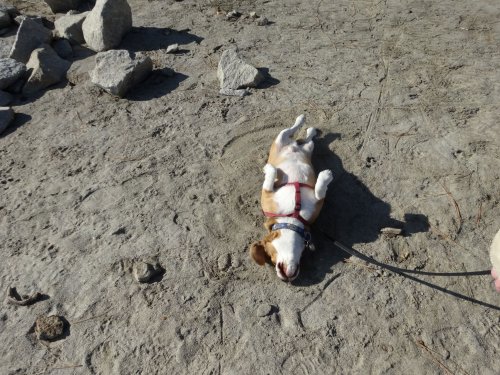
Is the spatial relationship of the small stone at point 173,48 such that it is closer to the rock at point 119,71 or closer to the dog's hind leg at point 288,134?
the rock at point 119,71

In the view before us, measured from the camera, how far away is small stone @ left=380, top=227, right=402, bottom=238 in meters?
4.27

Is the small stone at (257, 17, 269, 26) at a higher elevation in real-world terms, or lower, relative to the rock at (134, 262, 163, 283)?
higher

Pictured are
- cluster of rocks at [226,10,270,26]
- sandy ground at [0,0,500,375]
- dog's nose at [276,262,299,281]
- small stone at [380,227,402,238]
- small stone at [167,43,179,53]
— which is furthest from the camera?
cluster of rocks at [226,10,270,26]

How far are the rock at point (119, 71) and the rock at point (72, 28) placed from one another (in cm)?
103

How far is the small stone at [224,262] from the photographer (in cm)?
415

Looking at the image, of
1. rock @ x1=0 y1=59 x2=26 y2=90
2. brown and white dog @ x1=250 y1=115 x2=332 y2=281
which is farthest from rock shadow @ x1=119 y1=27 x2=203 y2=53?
brown and white dog @ x1=250 y1=115 x2=332 y2=281

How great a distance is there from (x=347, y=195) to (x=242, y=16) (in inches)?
154

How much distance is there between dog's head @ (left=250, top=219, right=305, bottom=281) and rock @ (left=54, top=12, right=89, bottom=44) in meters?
4.73

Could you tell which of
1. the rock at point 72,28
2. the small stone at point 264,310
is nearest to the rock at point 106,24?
the rock at point 72,28

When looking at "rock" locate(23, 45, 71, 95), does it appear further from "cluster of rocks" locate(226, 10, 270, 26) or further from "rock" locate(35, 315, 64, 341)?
"rock" locate(35, 315, 64, 341)

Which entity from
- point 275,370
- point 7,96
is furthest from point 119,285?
point 7,96

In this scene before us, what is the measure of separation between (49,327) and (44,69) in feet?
12.7

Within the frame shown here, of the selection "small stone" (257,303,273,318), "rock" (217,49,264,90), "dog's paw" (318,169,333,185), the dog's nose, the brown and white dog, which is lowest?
"small stone" (257,303,273,318)

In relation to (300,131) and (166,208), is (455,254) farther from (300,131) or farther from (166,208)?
(166,208)
